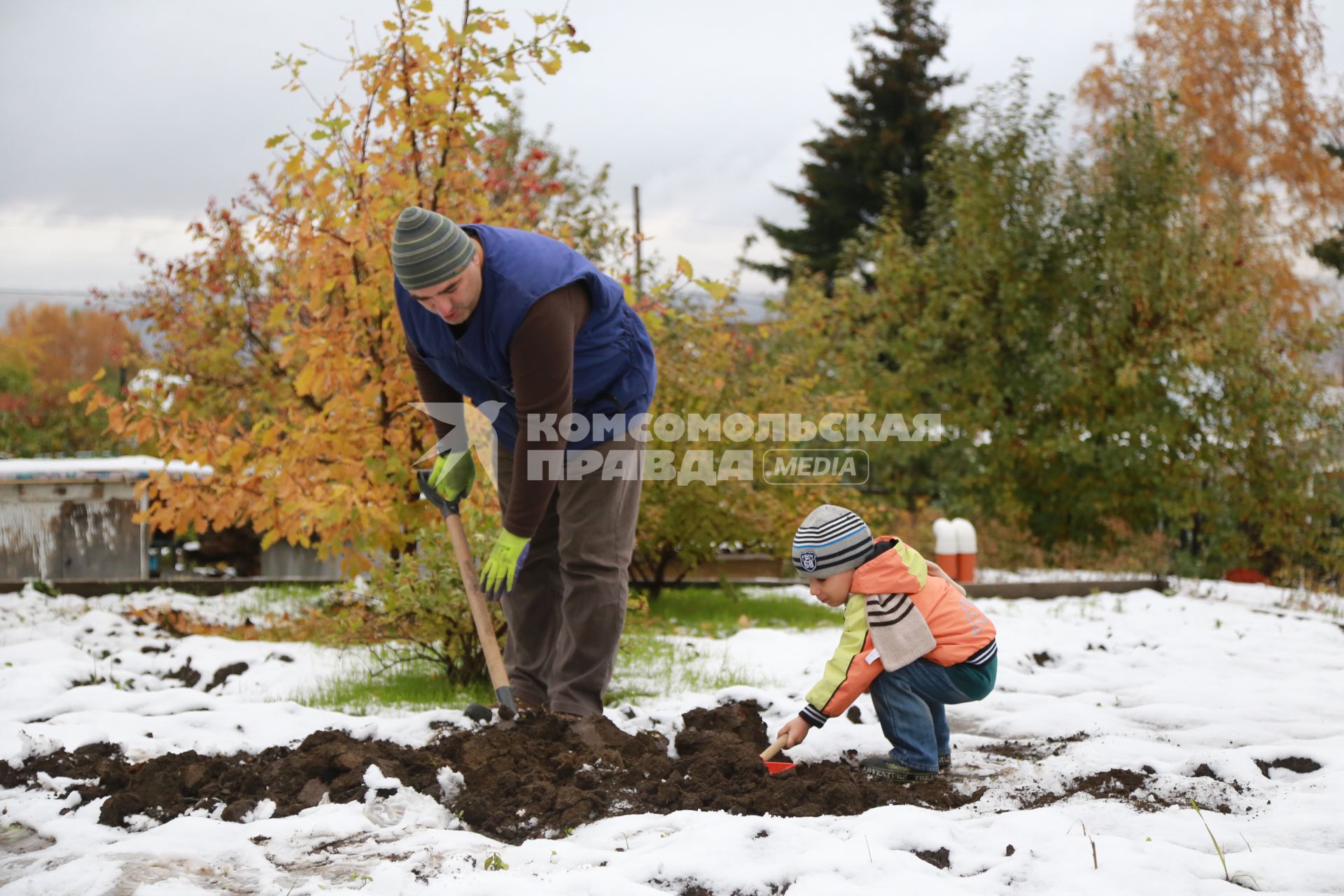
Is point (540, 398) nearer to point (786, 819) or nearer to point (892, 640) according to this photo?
point (892, 640)

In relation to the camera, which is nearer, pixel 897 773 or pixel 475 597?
pixel 897 773

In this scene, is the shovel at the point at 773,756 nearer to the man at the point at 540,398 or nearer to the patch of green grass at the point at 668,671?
the man at the point at 540,398

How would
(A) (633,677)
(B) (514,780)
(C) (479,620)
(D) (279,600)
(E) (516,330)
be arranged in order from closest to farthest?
(B) (514,780) → (E) (516,330) → (C) (479,620) → (A) (633,677) → (D) (279,600)

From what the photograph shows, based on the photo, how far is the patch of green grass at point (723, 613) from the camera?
5.71 meters

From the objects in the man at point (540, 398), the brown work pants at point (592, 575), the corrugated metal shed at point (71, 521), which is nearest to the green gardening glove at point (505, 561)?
the man at point (540, 398)

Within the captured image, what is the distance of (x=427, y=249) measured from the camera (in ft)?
9.05

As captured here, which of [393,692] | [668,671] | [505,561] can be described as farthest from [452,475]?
[668,671]

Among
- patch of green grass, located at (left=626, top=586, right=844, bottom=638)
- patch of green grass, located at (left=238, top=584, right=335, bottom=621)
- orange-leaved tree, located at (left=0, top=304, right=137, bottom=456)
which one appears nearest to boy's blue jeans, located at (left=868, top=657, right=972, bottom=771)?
patch of green grass, located at (left=626, top=586, right=844, bottom=638)

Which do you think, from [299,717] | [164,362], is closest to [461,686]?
[299,717]

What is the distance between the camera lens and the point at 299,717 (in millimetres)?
3389

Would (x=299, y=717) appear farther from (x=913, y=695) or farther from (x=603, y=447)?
(x=913, y=695)

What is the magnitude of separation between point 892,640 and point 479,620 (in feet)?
4.33

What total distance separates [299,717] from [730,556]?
590cm

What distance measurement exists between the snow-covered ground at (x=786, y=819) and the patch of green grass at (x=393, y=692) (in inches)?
4.5
